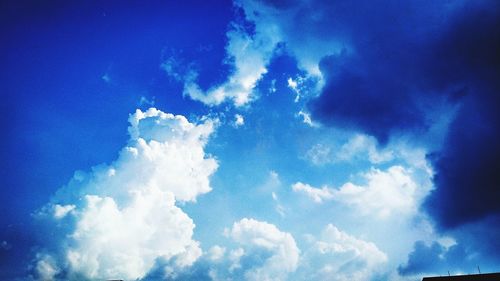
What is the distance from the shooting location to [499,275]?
59938 mm

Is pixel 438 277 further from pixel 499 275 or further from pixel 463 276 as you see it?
pixel 499 275

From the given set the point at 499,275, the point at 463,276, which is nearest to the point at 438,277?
the point at 463,276

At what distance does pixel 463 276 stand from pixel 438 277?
3780mm

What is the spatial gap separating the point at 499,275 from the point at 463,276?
5.06 m

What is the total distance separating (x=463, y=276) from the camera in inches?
2461

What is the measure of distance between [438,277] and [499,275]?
29.0 ft

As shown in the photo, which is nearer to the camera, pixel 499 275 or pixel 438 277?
pixel 499 275

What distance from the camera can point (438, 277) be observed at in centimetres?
6438
